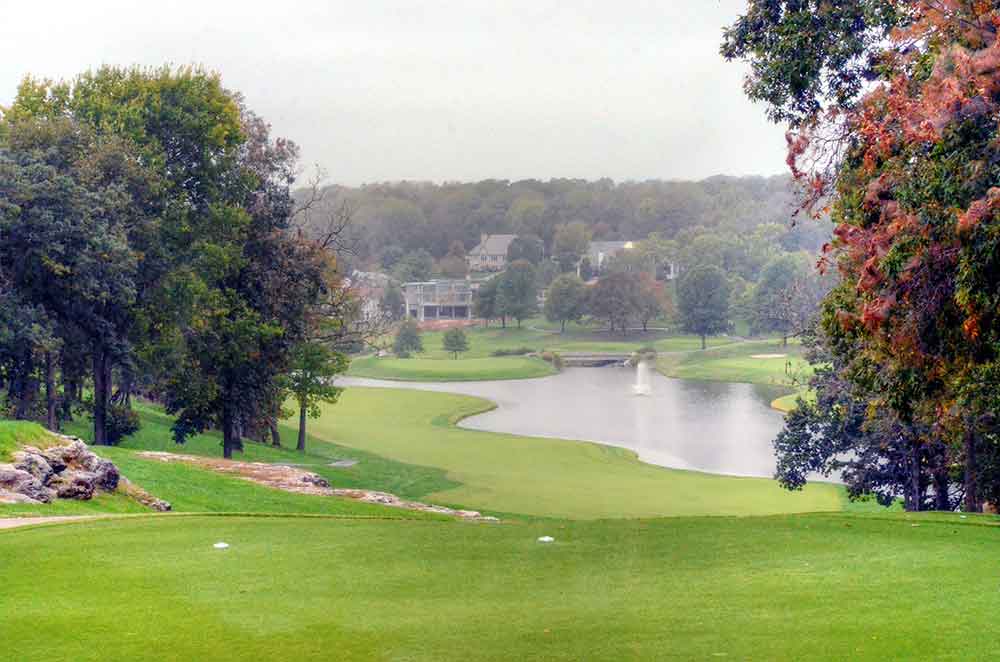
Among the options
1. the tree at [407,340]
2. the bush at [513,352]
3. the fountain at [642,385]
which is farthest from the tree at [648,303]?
the fountain at [642,385]

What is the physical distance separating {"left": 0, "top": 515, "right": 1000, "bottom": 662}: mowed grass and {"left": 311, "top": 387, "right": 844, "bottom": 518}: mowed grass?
21.9 m

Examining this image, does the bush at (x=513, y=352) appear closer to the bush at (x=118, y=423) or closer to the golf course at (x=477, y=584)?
the bush at (x=118, y=423)

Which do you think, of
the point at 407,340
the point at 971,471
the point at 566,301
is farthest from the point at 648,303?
the point at 971,471

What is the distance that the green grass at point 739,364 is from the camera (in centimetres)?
10450

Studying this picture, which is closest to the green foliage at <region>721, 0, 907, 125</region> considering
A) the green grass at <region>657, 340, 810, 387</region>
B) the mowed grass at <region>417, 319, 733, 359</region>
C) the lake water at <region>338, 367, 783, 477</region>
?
the lake water at <region>338, 367, 783, 477</region>

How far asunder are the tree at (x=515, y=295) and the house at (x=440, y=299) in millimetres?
23510

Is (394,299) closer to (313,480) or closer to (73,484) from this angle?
(313,480)

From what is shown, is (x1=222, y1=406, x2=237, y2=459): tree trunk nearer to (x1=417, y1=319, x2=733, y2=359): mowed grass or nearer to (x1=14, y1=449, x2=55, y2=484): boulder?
(x1=14, y1=449, x2=55, y2=484): boulder

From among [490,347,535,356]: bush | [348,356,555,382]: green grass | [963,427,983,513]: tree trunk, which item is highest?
[963,427,983,513]: tree trunk

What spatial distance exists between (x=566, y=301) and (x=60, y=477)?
438 ft

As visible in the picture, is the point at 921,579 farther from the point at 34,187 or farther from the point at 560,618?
the point at 34,187

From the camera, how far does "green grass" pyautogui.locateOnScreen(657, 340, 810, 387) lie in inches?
4114

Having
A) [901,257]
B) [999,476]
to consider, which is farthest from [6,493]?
→ [999,476]

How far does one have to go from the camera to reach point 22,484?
21281mm
